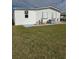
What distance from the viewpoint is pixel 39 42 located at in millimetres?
1703

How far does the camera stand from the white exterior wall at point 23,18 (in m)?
1.68

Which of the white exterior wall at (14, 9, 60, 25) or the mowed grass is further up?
the white exterior wall at (14, 9, 60, 25)

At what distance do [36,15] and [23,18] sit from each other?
13 centimetres

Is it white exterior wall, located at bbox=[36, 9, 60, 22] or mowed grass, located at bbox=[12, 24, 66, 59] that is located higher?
white exterior wall, located at bbox=[36, 9, 60, 22]

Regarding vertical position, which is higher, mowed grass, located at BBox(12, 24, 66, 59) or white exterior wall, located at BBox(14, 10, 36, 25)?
white exterior wall, located at BBox(14, 10, 36, 25)

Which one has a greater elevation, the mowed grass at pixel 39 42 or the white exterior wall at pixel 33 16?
the white exterior wall at pixel 33 16

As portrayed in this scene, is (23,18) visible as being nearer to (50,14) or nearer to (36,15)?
(36,15)

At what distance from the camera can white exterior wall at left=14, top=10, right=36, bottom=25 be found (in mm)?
1682

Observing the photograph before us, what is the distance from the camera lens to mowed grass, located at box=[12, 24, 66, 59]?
167cm

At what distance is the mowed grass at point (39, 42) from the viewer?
1.67m
